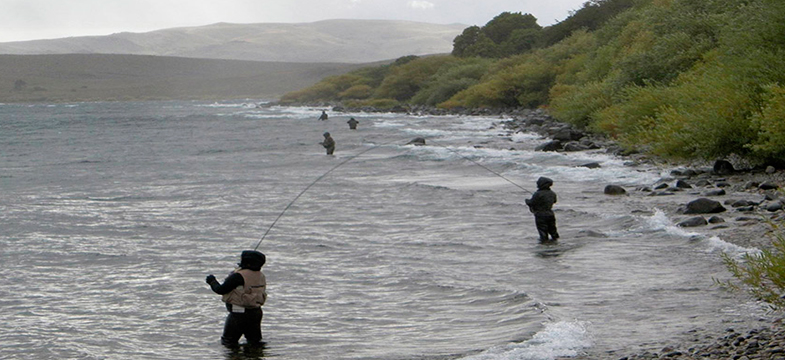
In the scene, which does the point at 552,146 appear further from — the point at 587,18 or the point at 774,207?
the point at 587,18

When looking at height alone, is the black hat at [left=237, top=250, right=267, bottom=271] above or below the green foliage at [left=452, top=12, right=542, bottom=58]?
below

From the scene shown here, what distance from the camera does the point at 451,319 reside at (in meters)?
9.02

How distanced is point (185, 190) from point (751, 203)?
13312mm

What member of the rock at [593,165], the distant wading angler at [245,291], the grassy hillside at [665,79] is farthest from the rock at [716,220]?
the rock at [593,165]

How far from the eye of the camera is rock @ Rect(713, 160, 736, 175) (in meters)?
17.4

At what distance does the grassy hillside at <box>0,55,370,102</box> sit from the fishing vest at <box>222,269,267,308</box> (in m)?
126

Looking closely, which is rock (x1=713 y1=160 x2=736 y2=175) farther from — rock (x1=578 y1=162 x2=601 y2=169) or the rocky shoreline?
rock (x1=578 y1=162 x2=601 y2=169)

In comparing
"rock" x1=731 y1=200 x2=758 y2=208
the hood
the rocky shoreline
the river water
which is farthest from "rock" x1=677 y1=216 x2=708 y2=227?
the hood

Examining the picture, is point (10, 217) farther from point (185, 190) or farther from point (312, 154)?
point (312, 154)

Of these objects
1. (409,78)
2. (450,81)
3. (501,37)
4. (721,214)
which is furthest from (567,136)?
(501,37)

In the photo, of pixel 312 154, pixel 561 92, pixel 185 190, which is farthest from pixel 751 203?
pixel 561 92

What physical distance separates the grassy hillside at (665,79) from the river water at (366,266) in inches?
64.0

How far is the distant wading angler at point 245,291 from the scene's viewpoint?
7758 millimetres

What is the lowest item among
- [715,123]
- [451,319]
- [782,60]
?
[451,319]
